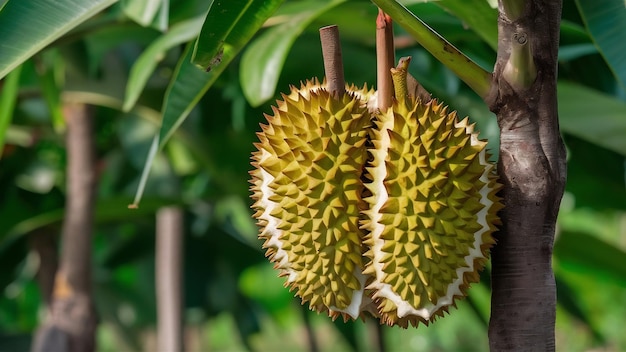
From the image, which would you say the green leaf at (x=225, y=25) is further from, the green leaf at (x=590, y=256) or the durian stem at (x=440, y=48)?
the green leaf at (x=590, y=256)

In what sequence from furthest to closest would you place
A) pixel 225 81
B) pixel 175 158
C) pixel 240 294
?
pixel 240 294
pixel 175 158
pixel 225 81

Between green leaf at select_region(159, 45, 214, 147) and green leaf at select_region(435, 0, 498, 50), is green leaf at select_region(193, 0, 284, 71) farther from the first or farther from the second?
green leaf at select_region(435, 0, 498, 50)

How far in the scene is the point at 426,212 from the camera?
0.48m

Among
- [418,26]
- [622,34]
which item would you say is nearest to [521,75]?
[418,26]

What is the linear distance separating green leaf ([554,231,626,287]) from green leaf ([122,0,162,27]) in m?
0.94

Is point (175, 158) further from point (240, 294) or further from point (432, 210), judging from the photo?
point (432, 210)

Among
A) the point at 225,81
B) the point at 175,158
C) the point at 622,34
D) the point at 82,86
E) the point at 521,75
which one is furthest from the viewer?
the point at 175,158

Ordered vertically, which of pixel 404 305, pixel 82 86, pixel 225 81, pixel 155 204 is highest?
pixel 82 86

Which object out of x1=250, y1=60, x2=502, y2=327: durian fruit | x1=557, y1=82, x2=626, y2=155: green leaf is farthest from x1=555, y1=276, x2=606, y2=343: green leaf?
x1=250, y1=60, x2=502, y2=327: durian fruit

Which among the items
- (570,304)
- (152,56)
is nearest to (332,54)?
(152,56)

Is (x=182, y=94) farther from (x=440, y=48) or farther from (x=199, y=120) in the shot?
(x=199, y=120)

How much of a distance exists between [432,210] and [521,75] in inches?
3.6

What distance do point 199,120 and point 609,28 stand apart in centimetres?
124

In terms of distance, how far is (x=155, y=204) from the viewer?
1.65m
